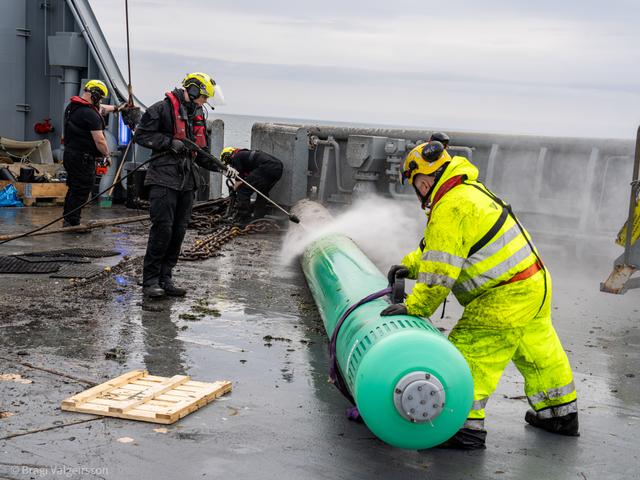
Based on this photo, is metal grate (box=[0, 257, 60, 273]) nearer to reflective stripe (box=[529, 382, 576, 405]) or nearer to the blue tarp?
the blue tarp

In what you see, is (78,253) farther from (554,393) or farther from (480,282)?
(554,393)

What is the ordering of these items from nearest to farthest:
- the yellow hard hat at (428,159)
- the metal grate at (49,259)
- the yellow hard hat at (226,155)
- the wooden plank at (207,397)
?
the wooden plank at (207,397), the yellow hard hat at (428,159), the metal grate at (49,259), the yellow hard hat at (226,155)

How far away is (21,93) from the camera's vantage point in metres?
16.1

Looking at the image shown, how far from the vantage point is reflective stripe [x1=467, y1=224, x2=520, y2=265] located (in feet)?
14.6

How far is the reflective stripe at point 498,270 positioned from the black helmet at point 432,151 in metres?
0.69

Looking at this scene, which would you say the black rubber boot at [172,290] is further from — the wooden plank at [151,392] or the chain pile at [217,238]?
the wooden plank at [151,392]

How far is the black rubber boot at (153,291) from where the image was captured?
7418 mm

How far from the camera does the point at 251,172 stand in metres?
13.0

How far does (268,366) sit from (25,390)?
1.65 meters

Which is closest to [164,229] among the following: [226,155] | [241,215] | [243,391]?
[243,391]

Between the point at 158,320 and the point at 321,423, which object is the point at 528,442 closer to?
the point at 321,423

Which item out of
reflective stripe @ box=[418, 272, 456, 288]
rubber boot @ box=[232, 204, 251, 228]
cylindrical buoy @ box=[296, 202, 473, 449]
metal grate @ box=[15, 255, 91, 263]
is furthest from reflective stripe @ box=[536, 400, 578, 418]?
rubber boot @ box=[232, 204, 251, 228]

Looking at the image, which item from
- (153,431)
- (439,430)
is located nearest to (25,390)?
(153,431)

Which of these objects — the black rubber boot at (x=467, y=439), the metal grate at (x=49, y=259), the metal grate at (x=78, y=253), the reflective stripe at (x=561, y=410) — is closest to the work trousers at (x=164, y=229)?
the metal grate at (x=49, y=259)
